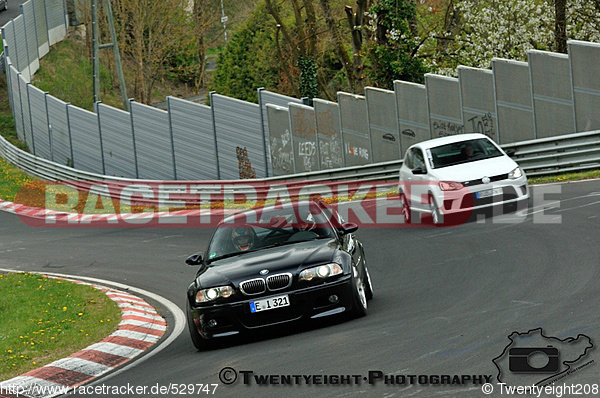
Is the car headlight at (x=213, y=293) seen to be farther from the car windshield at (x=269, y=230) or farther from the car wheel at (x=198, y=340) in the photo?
the car windshield at (x=269, y=230)

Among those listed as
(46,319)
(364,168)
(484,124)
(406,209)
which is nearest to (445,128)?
(484,124)

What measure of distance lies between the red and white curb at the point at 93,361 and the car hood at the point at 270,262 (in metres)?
1.37

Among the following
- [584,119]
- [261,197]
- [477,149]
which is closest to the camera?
[477,149]

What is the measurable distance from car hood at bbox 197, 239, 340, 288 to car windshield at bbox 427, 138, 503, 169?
7.98m

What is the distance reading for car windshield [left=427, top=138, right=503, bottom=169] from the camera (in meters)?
18.3

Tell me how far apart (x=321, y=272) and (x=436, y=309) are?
1414 millimetres

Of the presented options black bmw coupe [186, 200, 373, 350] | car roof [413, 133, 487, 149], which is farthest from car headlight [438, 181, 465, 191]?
black bmw coupe [186, 200, 373, 350]

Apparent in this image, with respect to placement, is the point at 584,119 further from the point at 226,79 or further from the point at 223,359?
the point at 226,79

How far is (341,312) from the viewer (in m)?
10.0

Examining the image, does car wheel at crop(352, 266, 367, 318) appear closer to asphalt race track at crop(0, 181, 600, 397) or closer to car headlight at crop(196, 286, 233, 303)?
asphalt race track at crop(0, 181, 600, 397)

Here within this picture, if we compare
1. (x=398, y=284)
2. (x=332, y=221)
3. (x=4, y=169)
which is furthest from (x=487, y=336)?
(x=4, y=169)

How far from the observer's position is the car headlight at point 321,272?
32.5 ft

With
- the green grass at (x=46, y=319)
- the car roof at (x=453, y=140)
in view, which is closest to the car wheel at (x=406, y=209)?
the car roof at (x=453, y=140)

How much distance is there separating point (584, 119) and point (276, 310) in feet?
47.0
